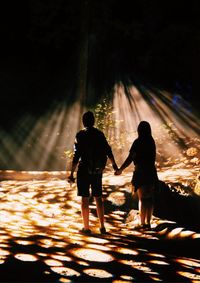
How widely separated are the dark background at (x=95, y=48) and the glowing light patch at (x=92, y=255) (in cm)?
1145

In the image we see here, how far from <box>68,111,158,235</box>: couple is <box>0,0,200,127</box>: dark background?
9.66 metres

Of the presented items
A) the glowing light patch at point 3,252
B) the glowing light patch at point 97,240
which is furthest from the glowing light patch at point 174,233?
the glowing light patch at point 3,252

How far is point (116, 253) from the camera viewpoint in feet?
13.1

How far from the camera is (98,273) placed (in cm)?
325

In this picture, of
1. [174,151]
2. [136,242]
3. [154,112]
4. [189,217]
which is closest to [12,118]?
[154,112]

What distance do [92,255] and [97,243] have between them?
1.93ft

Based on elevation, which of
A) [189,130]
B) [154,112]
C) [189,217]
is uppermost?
[154,112]

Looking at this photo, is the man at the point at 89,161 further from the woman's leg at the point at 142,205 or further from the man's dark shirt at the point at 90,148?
the woman's leg at the point at 142,205

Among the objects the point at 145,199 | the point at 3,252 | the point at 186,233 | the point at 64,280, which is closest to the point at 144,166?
the point at 145,199

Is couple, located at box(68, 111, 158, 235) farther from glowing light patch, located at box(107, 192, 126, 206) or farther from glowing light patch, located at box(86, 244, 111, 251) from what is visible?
glowing light patch, located at box(107, 192, 126, 206)

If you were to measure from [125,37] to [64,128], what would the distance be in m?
5.72

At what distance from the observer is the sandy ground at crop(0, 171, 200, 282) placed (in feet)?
10.6

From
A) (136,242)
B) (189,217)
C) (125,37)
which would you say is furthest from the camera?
(125,37)

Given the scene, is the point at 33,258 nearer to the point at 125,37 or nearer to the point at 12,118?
the point at 125,37
